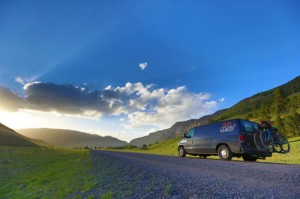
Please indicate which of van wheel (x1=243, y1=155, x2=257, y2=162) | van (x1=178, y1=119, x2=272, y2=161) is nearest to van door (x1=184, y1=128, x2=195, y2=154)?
van (x1=178, y1=119, x2=272, y2=161)

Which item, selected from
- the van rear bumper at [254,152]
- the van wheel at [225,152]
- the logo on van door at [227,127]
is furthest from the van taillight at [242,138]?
the van wheel at [225,152]

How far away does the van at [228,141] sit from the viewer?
16281 millimetres

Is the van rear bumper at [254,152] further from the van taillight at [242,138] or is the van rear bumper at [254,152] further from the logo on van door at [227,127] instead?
the logo on van door at [227,127]

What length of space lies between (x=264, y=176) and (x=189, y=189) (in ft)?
10.5

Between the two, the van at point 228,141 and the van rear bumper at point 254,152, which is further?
the van at point 228,141

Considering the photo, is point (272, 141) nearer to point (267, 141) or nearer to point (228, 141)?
point (267, 141)

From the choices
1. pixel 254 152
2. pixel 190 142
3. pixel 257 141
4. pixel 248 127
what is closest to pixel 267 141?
pixel 257 141

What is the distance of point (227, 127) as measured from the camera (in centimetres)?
1802

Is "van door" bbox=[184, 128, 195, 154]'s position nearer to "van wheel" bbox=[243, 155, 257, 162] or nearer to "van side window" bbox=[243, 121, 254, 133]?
"van wheel" bbox=[243, 155, 257, 162]

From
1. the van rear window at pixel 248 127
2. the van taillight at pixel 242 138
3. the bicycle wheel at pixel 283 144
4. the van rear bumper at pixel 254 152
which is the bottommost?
the van rear bumper at pixel 254 152

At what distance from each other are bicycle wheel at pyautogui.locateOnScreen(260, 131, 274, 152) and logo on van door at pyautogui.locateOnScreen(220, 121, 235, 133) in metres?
2.36

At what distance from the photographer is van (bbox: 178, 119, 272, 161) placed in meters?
16.3

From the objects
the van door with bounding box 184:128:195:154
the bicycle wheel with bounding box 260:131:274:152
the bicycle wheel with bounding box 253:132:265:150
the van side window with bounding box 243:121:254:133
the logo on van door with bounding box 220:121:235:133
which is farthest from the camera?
the van door with bounding box 184:128:195:154

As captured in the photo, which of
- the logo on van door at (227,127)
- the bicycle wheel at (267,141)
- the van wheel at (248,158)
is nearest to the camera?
the bicycle wheel at (267,141)
